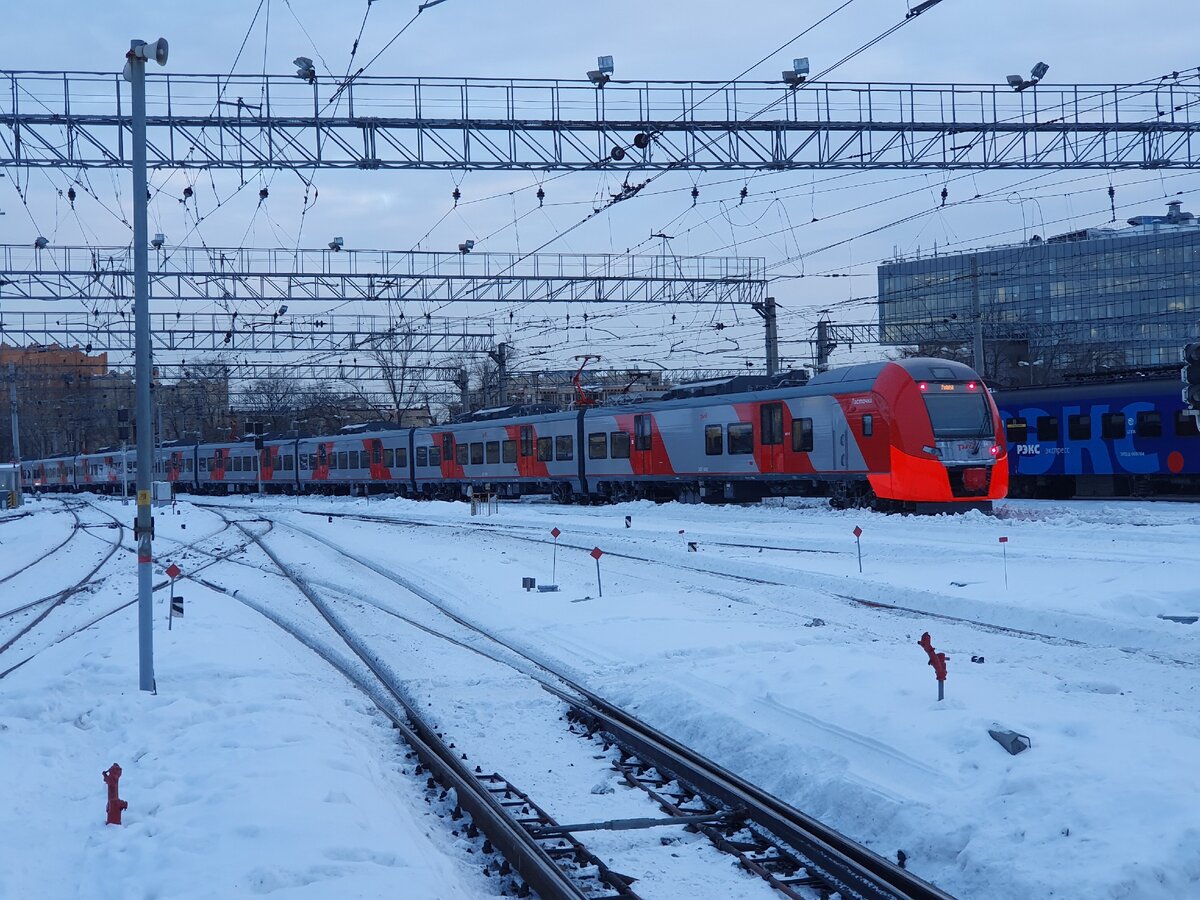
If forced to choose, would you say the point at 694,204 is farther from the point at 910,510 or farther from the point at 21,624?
the point at 21,624

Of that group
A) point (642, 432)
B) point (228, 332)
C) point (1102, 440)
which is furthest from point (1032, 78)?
point (228, 332)

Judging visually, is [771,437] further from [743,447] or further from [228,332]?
[228,332]

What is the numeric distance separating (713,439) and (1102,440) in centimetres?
992

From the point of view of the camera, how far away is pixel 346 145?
858 inches

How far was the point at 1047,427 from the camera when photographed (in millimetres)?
31344

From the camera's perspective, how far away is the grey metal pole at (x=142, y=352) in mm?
10180

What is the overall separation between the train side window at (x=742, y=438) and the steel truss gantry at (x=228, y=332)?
1644cm

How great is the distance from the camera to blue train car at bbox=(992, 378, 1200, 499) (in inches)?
1117

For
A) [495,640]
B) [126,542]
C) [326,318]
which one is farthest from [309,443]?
[495,640]

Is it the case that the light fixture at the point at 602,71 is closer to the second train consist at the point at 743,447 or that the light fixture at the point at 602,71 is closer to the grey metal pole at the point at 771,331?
the second train consist at the point at 743,447

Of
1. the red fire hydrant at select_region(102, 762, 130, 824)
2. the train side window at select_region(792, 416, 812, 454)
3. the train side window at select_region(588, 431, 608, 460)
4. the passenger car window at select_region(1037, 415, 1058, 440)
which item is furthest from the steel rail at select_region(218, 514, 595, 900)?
the train side window at select_region(588, 431, 608, 460)

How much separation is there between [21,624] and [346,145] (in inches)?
401

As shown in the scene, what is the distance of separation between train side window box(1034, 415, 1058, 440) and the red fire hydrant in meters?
28.6

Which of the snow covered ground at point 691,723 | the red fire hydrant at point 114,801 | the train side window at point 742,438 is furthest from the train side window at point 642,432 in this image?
the red fire hydrant at point 114,801
